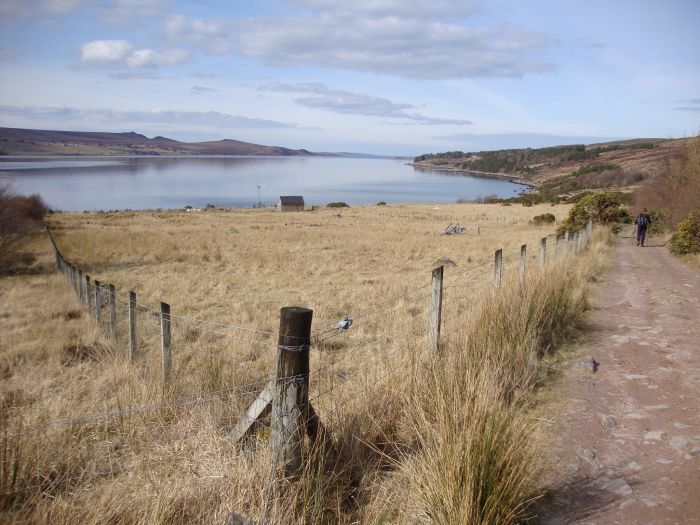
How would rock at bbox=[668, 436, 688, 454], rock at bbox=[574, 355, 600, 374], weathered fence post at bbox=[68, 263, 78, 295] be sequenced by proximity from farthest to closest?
weathered fence post at bbox=[68, 263, 78, 295] → rock at bbox=[574, 355, 600, 374] → rock at bbox=[668, 436, 688, 454]

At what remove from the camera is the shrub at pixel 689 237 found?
1914 cm

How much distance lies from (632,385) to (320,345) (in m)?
4.60

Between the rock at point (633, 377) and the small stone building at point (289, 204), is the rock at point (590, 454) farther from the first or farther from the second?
the small stone building at point (289, 204)

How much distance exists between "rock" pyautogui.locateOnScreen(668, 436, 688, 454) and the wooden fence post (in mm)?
3077

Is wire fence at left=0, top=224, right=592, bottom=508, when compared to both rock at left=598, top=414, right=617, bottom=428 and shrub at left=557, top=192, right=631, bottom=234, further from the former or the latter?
shrub at left=557, top=192, right=631, bottom=234

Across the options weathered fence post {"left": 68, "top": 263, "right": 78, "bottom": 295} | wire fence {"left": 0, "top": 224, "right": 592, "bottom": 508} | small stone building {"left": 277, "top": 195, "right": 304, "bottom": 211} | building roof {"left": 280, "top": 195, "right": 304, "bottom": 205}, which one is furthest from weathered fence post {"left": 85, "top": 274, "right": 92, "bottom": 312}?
building roof {"left": 280, "top": 195, "right": 304, "bottom": 205}

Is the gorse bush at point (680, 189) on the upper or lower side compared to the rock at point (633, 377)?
upper

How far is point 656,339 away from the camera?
772cm

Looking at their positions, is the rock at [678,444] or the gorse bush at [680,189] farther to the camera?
the gorse bush at [680,189]

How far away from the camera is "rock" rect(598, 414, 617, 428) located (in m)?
4.79

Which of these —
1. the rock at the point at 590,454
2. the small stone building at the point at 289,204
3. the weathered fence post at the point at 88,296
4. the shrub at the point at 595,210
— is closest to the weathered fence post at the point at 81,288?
the weathered fence post at the point at 88,296

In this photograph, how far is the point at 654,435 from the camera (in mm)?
4562

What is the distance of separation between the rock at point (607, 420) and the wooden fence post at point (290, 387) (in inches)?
117

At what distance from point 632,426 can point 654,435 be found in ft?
0.72
